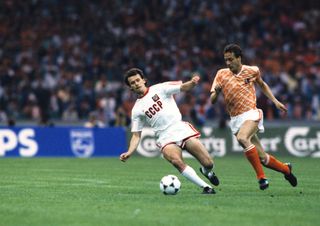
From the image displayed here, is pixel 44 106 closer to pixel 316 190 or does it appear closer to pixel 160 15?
pixel 160 15

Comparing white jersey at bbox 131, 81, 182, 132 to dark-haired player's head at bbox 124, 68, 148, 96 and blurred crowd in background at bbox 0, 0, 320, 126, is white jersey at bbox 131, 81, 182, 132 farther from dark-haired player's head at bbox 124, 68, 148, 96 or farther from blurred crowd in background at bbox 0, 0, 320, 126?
blurred crowd in background at bbox 0, 0, 320, 126

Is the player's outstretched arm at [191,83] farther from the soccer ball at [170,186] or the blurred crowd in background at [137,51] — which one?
the blurred crowd in background at [137,51]

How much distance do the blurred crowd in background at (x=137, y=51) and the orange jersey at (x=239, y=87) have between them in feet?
46.7

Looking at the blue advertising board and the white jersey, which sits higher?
the white jersey

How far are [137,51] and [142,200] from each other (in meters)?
20.8

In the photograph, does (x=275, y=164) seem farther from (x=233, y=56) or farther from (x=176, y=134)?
(x=233, y=56)

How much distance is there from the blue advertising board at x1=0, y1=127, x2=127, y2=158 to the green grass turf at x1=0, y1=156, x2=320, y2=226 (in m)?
7.19

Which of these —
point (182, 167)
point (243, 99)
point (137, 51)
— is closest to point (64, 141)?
point (137, 51)

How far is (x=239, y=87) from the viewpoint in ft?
45.9

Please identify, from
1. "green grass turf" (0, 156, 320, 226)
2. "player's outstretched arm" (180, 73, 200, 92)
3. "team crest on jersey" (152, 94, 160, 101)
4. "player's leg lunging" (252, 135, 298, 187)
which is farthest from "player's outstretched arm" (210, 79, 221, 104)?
"green grass turf" (0, 156, 320, 226)

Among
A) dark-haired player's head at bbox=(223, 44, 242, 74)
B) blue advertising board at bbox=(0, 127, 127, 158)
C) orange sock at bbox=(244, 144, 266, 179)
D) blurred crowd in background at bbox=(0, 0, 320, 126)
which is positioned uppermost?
dark-haired player's head at bbox=(223, 44, 242, 74)

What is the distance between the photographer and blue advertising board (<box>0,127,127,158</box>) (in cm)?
2688

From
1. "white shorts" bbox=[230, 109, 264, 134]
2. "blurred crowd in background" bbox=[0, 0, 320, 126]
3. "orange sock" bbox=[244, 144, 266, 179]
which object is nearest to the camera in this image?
"orange sock" bbox=[244, 144, 266, 179]

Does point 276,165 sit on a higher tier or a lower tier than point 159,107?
lower
